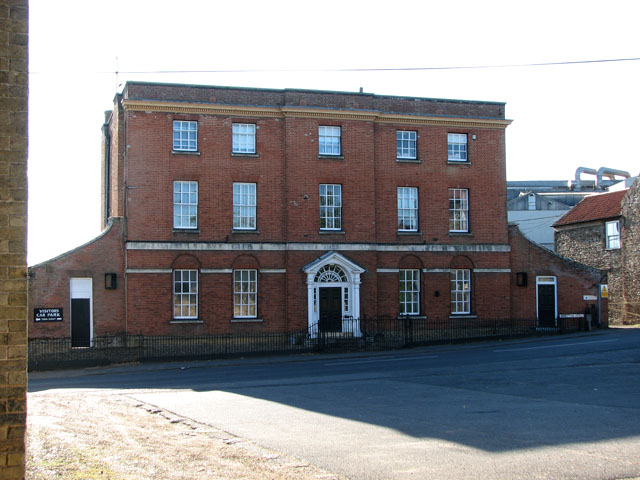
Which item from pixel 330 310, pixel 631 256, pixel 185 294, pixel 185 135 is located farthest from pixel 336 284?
pixel 631 256

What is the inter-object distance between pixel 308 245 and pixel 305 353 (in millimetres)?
5152

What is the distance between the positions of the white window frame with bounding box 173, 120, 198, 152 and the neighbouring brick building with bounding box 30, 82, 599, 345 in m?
0.05

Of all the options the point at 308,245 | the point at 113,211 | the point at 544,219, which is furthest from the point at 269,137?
the point at 544,219

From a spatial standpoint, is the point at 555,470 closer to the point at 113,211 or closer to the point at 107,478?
the point at 107,478

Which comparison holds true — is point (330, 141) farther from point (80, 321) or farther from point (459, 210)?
point (80, 321)

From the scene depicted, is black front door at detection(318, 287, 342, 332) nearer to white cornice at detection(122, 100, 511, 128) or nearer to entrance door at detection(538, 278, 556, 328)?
white cornice at detection(122, 100, 511, 128)

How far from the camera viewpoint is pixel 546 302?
3816 cm

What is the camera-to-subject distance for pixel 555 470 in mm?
9461

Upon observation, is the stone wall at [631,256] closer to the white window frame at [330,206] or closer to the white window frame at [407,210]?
the white window frame at [407,210]

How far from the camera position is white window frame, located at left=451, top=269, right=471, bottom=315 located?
3653 centimetres

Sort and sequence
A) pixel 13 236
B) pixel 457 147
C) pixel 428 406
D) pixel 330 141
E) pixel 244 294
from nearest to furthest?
pixel 13 236
pixel 428 406
pixel 244 294
pixel 330 141
pixel 457 147

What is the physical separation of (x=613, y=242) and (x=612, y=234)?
50 centimetres

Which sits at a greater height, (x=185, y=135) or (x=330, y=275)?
(x=185, y=135)

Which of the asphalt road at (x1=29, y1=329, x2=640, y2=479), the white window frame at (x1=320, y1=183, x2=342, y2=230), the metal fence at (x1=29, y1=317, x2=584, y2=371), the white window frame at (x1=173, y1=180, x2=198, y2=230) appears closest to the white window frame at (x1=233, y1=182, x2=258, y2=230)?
the white window frame at (x1=173, y1=180, x2=198, y2=230)
